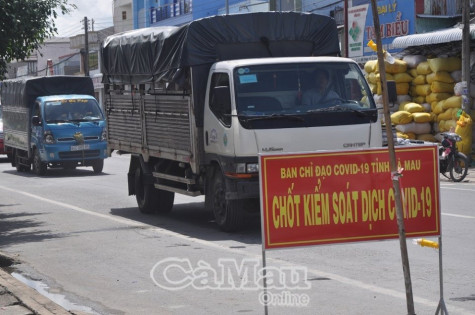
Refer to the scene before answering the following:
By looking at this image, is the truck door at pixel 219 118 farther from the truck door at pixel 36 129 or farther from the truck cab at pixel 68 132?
the truck door at pixel 36 129

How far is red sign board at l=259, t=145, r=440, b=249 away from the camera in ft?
23.9

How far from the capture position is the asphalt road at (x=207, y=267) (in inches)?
336

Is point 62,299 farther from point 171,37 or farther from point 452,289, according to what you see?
point 171,37

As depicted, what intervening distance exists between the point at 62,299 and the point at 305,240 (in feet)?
10.1

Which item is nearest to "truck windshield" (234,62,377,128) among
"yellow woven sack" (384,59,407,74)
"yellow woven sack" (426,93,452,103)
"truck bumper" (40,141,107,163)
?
"yellow woven sack" (426,93,452,103)

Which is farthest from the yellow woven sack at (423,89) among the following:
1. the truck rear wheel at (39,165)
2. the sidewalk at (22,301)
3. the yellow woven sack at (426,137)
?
the sidewalk at (22,301)

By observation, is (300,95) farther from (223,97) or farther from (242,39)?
(242,39)

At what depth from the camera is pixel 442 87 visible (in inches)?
1013

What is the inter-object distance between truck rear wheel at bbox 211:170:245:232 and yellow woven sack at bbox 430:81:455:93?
13.6 m

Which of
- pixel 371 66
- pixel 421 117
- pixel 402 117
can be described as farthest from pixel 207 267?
pixel 371 66

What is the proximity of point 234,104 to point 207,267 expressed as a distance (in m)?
2.86

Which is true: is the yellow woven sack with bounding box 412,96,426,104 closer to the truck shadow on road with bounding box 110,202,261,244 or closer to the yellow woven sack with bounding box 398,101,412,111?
the yellow woven sack with bounding box 398,101,412,111

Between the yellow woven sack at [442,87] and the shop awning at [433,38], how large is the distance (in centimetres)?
117

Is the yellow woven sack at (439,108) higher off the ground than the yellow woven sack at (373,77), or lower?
lower
